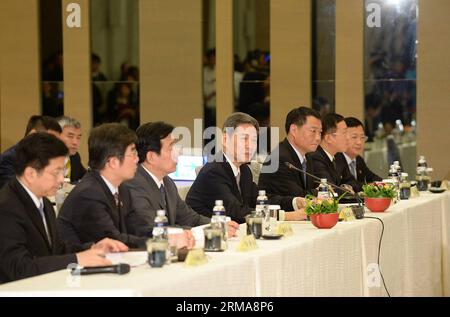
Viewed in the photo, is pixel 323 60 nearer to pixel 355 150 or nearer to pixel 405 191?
pixel 355 150

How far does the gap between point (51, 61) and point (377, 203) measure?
182 inches

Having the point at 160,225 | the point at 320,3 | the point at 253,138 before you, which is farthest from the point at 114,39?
the point at 160,225

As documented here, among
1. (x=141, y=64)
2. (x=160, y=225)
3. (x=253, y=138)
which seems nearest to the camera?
(x=160, y=225)

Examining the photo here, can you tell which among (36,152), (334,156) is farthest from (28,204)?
(334,156)

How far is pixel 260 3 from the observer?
26.2 feet

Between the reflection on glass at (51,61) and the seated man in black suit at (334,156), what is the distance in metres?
3.30

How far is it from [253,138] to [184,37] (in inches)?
144

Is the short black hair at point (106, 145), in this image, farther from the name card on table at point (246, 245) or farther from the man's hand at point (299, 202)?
the man's hand at point (299, 202)

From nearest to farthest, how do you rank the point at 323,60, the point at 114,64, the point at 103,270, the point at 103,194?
the point at 103,270 → the point at 103,194 → the point at 323,60 → the point at 114,64

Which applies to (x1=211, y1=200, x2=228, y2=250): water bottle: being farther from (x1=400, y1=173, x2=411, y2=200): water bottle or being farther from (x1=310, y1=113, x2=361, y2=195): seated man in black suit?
(x1=400, y1=173, x2=411, y2=200): water bottle

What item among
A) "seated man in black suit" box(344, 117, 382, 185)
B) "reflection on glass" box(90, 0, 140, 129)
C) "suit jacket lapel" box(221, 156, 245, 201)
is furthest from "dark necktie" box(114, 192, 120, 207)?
"reflection on glass" box(90, 0, 140, 129)

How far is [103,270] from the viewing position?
9.00 ft

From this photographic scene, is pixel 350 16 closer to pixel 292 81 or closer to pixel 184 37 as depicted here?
pixel 292 81

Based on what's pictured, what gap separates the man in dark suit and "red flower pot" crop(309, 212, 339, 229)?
627 mm
